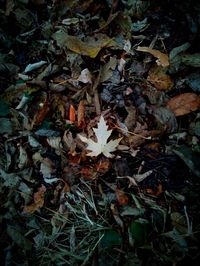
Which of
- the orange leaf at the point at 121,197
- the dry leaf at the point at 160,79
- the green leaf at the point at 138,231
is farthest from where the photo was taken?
the dry leaf at the point at 160,79

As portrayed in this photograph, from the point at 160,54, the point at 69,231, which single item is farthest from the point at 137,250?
the point at 160,54

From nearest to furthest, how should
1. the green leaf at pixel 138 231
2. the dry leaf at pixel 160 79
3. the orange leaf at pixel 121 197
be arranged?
the green leaf at pixel 138 231 < the orange leaf at pixel 121 197 < the dry leaf at pixel 160 79

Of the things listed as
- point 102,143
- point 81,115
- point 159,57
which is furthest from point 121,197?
point 159,57

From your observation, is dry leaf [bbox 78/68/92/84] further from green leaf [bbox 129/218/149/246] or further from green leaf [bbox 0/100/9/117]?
green leaf [bbox 129/218/149/246]

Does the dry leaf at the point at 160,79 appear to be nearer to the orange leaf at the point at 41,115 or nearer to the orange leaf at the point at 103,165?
the orange leaf at the point at 103,165

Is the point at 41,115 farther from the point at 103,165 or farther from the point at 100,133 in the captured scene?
the point at 103,165

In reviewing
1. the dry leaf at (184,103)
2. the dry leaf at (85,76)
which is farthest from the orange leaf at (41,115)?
the dry leaf at (184,103)
